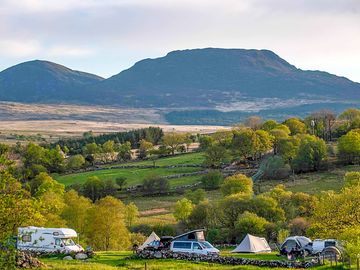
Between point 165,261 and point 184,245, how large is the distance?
12.3 ft

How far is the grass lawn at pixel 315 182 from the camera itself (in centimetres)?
9725

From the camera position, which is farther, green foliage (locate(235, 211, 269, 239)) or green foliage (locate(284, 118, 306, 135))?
green foliage (locate(284, 118, 306, 135))

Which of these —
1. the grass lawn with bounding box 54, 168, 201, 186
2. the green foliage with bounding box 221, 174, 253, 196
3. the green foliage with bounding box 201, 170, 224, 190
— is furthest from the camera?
the grass lawn with bounding box 54, 168, 201, 186

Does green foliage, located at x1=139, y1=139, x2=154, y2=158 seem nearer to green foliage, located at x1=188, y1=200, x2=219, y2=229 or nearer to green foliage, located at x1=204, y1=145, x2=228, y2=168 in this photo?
green foliage, located at x1=204, y1=145, x2=228, y2=168

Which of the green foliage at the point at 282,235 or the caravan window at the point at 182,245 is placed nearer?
the caravan window at the point at 182,245

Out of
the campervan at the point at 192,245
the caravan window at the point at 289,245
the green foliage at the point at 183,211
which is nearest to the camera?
the campervan at the point at 192,245

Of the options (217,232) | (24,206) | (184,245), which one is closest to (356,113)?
(217,232)

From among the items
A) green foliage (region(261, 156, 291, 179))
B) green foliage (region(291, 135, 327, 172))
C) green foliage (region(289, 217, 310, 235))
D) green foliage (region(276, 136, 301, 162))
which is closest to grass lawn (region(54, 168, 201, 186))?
green foliage (region(261, 156, 291, 179))

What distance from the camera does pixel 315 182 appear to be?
105188mm

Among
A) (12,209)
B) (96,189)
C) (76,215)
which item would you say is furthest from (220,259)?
(96,189)

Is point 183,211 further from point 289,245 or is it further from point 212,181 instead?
point 212,181

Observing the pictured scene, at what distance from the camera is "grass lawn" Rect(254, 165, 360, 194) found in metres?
97.2

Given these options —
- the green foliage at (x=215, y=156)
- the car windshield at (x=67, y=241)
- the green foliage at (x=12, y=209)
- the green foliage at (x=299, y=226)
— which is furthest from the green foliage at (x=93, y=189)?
the green foliage at (x=12, y=209)

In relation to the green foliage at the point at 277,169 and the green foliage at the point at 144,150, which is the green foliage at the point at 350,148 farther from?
the green foliage at the point at 144,150
